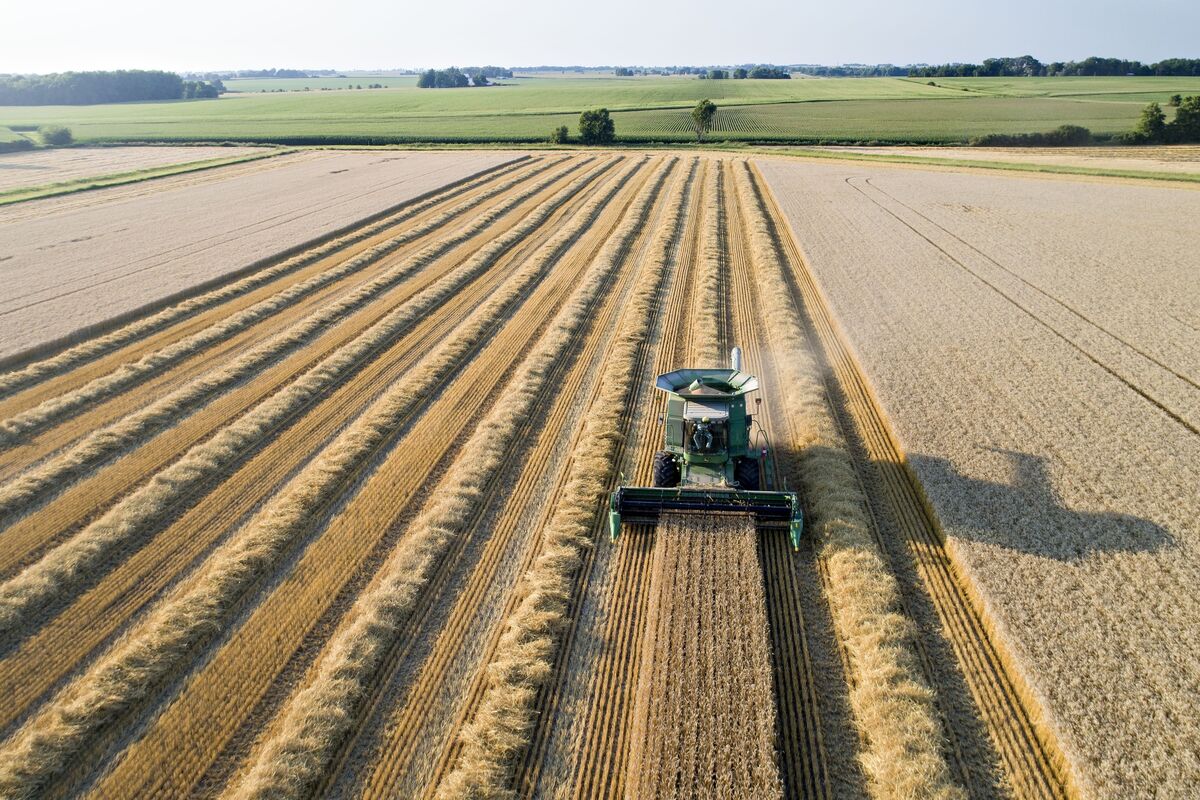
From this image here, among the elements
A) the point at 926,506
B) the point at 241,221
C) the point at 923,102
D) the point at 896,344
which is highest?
the point at 923,102

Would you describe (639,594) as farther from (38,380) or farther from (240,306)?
(240,306)

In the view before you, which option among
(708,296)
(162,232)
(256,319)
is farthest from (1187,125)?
(162,232)

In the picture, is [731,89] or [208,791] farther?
[731,89]

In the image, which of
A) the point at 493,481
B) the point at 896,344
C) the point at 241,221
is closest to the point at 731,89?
the point at 241,221

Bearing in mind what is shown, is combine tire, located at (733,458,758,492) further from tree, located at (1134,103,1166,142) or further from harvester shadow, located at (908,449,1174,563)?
tree, located at (1134,103,1166,142)

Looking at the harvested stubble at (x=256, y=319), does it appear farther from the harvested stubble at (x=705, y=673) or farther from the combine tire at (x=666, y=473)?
the harvested stubble at (x=705, y=673)

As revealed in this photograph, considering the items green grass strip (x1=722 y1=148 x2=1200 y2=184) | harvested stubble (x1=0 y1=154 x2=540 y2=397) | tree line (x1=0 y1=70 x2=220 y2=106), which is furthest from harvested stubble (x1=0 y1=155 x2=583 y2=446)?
tree line (x1=0 y1=70 x2=220 y2=106)

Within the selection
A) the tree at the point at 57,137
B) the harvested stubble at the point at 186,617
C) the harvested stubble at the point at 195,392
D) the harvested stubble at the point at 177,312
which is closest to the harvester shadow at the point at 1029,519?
the harvested stubble at the point at 186,617
